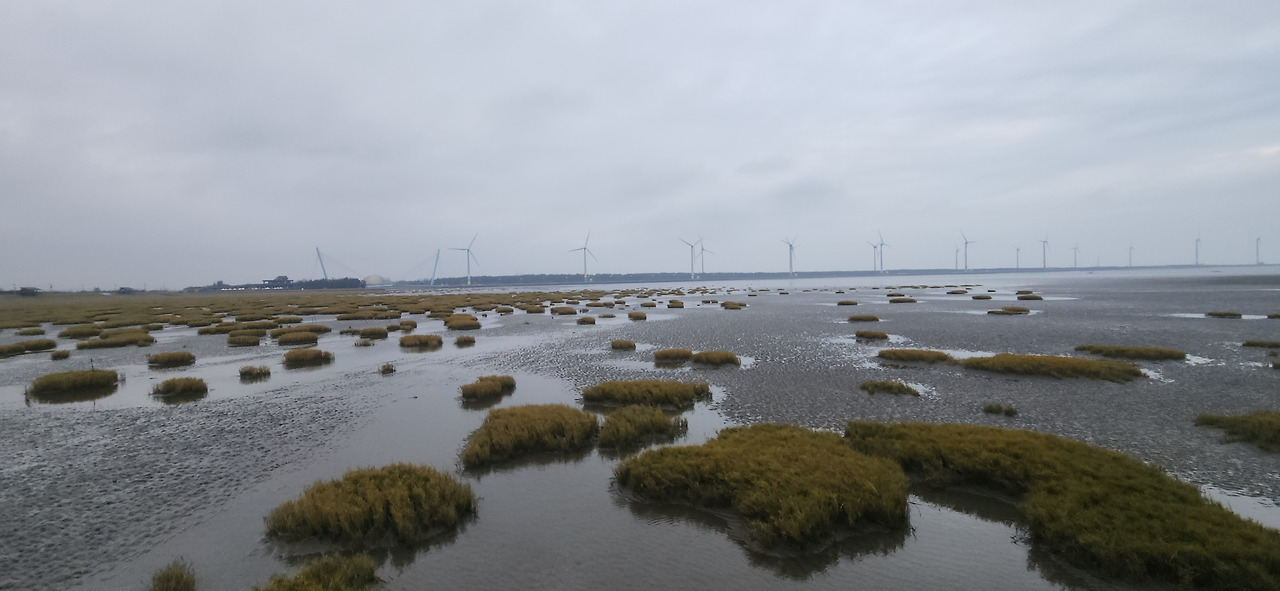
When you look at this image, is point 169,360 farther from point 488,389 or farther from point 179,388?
point 488,389

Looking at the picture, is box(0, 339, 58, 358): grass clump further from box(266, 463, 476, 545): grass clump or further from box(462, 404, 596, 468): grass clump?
box(266, 463, 476, 545): grass clump

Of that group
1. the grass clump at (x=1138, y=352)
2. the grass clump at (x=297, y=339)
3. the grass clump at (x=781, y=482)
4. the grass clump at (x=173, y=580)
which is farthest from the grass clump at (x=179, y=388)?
the grass clump at (x=1138, y=352)

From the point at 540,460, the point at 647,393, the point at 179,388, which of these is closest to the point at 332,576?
the point at 540,460

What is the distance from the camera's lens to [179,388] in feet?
70.9

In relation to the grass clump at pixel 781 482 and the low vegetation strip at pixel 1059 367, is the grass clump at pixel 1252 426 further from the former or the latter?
the grass clump at pixel 781 482

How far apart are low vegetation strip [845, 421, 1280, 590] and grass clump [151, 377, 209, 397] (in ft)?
81.9

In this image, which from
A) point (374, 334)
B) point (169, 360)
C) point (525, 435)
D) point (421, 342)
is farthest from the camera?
point (374, 334)

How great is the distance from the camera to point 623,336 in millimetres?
39125

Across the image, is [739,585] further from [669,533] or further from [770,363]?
[770,363]

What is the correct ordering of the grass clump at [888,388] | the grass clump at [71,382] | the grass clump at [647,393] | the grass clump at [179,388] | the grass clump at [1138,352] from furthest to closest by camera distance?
the grass clump at [1138,352] < the grass clump at [71,382] < the grass clump at [179,388] < the grass clump at [888,388] < the grass clump at [647,393]

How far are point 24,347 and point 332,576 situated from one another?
4678 cm

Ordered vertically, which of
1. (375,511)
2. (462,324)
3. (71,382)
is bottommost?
(375,511)

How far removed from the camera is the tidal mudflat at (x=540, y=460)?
8586 mm

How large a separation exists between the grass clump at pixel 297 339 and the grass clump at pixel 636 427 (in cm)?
3109
